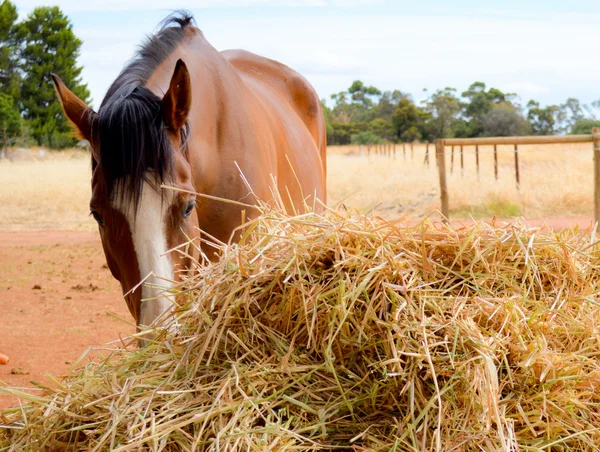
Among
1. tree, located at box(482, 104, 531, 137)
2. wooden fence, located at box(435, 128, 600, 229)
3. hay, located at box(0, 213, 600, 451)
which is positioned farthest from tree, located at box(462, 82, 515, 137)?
hay, located at box(0, 213, 600, 451)

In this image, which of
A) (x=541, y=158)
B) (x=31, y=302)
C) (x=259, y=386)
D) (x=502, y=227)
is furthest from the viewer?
(x=541, y=158)

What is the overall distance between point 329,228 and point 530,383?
736 mm

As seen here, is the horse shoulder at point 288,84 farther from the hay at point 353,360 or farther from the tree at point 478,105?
the tree at point 478,105

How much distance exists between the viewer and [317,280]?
186 centimetres

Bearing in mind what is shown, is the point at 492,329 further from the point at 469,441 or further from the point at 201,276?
the point at 201,276

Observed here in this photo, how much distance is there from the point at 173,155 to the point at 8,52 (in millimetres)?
36209

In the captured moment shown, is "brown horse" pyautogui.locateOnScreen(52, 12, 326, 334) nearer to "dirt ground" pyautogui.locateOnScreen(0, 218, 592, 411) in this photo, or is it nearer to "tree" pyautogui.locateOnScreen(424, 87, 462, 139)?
"dirt ground" pyautogui.locateOnScreen(0, 218, 592, 411)

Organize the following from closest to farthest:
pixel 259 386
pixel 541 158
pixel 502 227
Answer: pixel 259 386 → pixel 502 227 → pixel 541 158

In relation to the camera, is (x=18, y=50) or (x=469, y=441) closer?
(x=469, y=441)

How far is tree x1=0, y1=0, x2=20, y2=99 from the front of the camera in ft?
111

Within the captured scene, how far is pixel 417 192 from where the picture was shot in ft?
48.2

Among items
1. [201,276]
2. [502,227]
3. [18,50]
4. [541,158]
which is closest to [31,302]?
[201,276]

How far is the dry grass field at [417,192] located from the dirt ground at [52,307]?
1.47 meters

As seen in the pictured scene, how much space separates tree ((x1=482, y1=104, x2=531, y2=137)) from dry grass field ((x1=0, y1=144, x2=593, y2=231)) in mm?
26668
